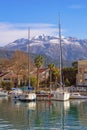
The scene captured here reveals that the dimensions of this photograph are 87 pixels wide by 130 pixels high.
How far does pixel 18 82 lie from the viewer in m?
123

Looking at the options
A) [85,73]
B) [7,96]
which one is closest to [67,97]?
[7,96]

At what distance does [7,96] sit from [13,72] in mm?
30920

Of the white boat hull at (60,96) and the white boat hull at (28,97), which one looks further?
the white boat hull at (60,96)

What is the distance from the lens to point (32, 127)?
40.7 m

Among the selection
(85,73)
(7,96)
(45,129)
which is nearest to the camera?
(45,129)

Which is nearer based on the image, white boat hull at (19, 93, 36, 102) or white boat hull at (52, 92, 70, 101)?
white boat hull at (19, 93, 36, 102)

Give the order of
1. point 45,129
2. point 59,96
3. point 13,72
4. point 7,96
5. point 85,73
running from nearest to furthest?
1. point 45,129
2. point 59,96
3. point 7,96
4. point 85,73
5. point 13,72

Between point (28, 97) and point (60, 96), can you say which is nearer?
point (28, 97)

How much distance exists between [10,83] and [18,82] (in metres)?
2.38

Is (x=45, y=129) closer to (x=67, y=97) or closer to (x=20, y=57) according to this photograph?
(x=67, y=97)

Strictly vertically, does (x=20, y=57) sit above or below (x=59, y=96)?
above

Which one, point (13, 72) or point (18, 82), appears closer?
point (18, 82)

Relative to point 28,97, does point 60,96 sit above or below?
A: above

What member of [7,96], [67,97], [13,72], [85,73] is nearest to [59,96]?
[67,97]
